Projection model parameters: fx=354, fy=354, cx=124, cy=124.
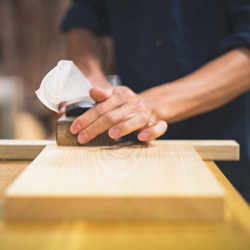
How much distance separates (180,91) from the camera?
91cm

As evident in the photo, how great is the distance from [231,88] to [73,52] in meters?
0.62

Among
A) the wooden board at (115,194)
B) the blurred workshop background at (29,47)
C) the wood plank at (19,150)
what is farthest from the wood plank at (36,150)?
the blurred workshop background at (29,47)

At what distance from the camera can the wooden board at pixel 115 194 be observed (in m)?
0.40

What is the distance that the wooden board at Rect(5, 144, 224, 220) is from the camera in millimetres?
396

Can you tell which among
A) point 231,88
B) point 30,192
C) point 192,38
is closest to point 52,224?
point 30,192

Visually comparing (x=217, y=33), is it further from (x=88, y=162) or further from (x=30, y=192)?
(x=30, y=192)

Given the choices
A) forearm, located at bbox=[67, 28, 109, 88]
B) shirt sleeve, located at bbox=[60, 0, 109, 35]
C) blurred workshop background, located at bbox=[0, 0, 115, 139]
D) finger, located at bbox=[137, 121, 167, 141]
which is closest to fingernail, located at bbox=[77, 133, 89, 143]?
finger, located at bbox=[137, 121, 167, 141]

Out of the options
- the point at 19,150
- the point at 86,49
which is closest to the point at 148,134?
the point at 19,150

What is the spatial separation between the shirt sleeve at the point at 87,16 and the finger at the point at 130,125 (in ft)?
2.25

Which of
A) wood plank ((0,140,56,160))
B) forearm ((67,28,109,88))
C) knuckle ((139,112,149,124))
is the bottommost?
wood plank ((0,140,56,160))

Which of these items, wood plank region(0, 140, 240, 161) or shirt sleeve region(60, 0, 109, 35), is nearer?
wood plank region(0, 140, 240, 161)

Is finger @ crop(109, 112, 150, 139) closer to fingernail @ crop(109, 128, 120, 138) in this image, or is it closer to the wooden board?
fingernail @ crop(109, 128, 120, 138)

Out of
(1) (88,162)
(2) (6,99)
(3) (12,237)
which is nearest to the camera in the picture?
(3) (12,237)

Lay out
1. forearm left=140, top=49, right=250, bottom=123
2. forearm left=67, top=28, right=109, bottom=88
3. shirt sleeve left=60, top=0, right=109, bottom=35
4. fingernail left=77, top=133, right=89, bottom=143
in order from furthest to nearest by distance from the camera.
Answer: shirt sleeve left=60, top=0, right=109, bottom=35
forearm left=67, top=28, right=109, bottom=88
forearm left=140, top=49, right=250, bottom=123
fingernail left=77, top=133, right=89, bottom=143
